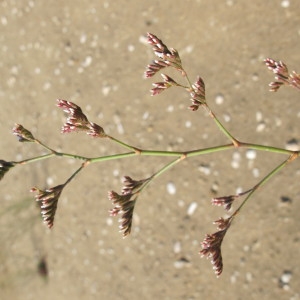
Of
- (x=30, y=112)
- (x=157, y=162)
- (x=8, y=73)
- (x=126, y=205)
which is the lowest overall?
(x=126, y=205)

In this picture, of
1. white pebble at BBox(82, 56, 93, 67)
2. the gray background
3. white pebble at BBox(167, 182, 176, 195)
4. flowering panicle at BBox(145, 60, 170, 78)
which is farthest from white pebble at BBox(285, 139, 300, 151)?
flowering panicle at BBox(145, 60, 170, 78)

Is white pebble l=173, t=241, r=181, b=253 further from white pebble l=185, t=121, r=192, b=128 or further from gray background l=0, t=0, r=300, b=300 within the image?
white pebble l=185, t=121, r=192, b=128

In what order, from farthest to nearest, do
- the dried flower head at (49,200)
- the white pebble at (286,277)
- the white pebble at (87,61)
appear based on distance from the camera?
the white pebble at (87,61) → the white pebble at (286,277) → the dried flower head at (49,200)

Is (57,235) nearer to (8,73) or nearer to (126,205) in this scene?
(8,73)

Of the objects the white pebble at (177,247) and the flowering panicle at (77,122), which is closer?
the flowering panicle at (77,122)

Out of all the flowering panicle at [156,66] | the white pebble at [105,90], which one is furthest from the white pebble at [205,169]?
the flowering panicle at [156,66]

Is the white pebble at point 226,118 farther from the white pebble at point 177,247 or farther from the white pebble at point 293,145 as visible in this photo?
the white pebble at point 177,247

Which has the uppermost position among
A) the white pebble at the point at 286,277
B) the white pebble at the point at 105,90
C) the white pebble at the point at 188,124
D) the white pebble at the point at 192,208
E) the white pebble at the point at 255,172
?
the white pebble at the point at 105,90

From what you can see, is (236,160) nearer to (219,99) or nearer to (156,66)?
(219,99)

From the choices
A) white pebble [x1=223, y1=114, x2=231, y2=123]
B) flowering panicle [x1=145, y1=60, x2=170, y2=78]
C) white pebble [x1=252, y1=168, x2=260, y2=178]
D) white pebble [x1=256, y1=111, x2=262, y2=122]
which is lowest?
white pebble [x1=252, y1=168, x2=260, y2=178]

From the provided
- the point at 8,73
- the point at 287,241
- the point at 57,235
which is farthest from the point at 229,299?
the point at 8,73

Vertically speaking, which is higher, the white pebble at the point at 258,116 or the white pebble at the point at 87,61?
the white pebble at the point at 87,61
